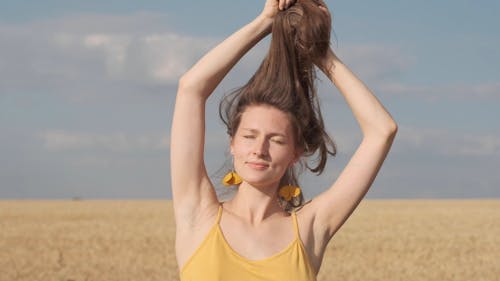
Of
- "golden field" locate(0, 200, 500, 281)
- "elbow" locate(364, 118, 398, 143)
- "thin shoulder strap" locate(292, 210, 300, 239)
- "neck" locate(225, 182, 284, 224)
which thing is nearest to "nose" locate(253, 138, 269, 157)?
"neck" locate(225, 182, 284, 224)

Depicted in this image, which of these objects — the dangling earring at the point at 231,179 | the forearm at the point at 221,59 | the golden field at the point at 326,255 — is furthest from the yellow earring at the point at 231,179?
the golden field at the point at 326,255

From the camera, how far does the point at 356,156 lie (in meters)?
3.15

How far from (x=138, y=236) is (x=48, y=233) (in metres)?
4.22

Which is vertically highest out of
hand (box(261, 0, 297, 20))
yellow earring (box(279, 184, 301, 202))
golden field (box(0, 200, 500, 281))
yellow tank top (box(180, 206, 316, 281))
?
hand (box(261, 0, 297, 20))

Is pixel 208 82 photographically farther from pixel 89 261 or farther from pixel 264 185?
pixel 89 261

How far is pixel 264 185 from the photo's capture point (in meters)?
3.07

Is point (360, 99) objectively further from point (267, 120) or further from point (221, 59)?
point (221, 59)

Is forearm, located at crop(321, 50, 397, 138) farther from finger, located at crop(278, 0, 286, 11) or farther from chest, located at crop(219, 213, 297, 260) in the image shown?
chest, located at crop(219, 213, 297, 260)

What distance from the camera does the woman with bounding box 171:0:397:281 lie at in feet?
9.80

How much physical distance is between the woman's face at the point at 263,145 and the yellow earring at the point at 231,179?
0.32 ft

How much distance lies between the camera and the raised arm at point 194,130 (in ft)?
9.96

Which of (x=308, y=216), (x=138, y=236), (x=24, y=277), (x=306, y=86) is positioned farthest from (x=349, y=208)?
(x=138, y=236)

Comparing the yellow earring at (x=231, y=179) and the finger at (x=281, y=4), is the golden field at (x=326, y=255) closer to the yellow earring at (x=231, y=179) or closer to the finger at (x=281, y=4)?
the yellow earring at (x=231, y=179)

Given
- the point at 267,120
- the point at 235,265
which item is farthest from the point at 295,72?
the point at 235,265
